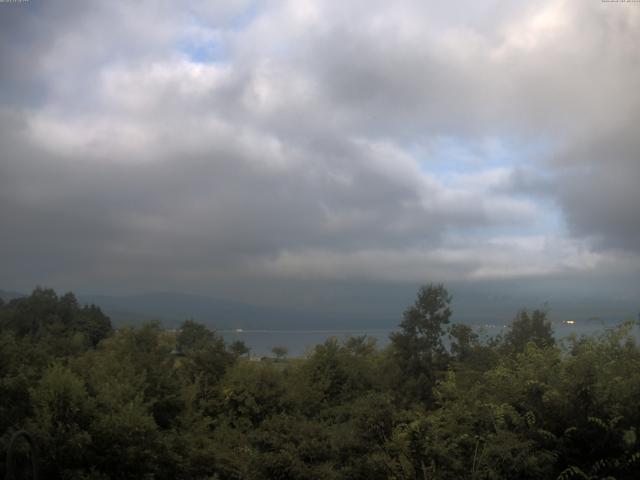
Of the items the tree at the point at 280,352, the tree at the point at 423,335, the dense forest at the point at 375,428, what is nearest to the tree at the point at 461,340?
the tree at the point at 423,335

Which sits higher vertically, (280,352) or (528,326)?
(528,326)

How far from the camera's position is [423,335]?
2792 cm

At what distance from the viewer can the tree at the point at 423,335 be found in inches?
1067

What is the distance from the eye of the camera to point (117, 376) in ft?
42.4

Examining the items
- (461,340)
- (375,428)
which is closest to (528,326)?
(461,340)

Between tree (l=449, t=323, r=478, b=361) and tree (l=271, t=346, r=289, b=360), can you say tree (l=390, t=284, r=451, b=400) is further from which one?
tree (l=271, t=346, r=289, b=360)

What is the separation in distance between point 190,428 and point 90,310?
156 ft

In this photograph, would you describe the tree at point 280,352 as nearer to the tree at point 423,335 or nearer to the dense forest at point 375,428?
the tree at point 423,335

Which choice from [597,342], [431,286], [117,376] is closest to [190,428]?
→ [117,376]

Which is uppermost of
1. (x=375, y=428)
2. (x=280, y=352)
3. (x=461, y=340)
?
(x=375, y=428)

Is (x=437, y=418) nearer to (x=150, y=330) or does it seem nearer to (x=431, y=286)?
(x=150, y=330)

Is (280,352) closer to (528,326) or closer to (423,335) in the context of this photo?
(423,335)

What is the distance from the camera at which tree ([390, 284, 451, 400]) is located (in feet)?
88.9

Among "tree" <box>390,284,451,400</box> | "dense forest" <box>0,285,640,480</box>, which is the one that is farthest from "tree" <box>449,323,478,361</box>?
"dense forest" <box>0,285,640,480</box>
